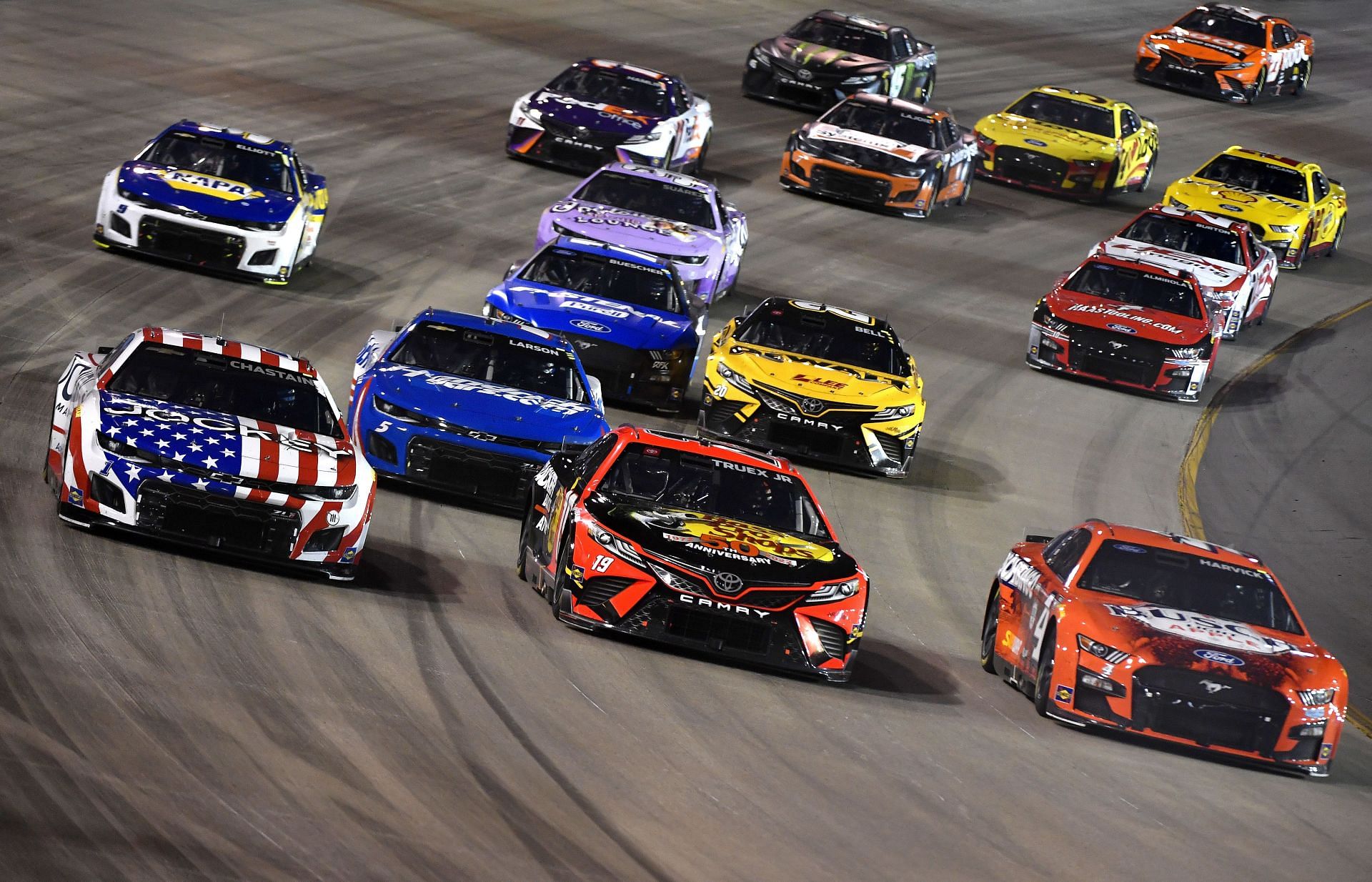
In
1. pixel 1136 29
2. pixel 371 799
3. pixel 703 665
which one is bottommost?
pixel 1136 29

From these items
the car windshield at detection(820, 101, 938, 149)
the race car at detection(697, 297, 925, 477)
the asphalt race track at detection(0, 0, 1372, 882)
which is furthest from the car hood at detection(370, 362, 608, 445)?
the car windshield at detection(820, 101, 938, 149)

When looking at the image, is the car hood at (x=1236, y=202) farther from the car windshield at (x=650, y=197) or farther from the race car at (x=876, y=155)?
the car windshield at (x=650, y=197)

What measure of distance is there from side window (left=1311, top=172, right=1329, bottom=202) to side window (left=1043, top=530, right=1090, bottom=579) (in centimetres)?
2089

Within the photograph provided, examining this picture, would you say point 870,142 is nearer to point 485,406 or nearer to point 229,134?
point 229,134

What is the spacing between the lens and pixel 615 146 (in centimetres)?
3030

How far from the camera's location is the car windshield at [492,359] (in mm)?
17781

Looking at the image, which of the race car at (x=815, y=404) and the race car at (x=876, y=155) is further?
the race car at (x=876, y=155)

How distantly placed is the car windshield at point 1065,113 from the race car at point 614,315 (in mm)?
15482

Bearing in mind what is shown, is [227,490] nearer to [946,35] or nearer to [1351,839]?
[1351,839]

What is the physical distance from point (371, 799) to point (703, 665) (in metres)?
3.82

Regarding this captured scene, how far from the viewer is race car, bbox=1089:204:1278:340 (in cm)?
2843

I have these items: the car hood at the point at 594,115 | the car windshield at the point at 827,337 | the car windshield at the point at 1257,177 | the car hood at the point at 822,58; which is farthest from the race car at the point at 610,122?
the car windshield at the point at 827,337

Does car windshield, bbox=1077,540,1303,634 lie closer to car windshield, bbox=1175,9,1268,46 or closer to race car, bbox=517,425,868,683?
race car, bbox=517,425,868,683

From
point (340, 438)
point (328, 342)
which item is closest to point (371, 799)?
point (340, 438)
